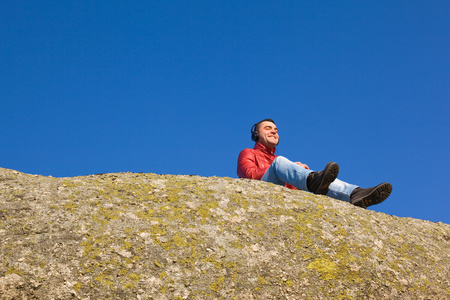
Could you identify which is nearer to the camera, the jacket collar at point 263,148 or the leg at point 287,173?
the leg at point 287,173

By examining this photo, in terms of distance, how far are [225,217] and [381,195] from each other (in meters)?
3.17

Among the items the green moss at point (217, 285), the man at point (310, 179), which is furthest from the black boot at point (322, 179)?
the green moss at point (217, 285)

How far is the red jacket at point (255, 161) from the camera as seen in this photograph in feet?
27.9

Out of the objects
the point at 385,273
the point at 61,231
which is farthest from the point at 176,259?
the point at 385,273

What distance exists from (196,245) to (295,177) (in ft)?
10.3

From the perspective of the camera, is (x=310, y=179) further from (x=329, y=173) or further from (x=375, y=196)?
(x=375, y=196)

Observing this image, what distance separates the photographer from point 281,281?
4.71 metres

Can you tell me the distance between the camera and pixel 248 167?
8.90 metres

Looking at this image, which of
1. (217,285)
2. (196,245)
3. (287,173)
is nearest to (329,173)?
(287,173)

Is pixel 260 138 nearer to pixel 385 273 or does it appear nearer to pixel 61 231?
pixel 385 273

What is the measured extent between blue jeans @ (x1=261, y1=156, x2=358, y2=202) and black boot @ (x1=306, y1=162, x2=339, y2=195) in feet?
0.31

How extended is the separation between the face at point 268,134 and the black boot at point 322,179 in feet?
9.02

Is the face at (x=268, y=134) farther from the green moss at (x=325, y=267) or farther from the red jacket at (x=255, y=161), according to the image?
the green moss at (x=325, y=267)

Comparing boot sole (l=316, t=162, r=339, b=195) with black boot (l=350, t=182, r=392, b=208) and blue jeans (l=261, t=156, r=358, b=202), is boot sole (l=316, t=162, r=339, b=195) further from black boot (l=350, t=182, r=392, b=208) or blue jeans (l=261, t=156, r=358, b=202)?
black boot (l=350, t=182, r=392, b=208)
